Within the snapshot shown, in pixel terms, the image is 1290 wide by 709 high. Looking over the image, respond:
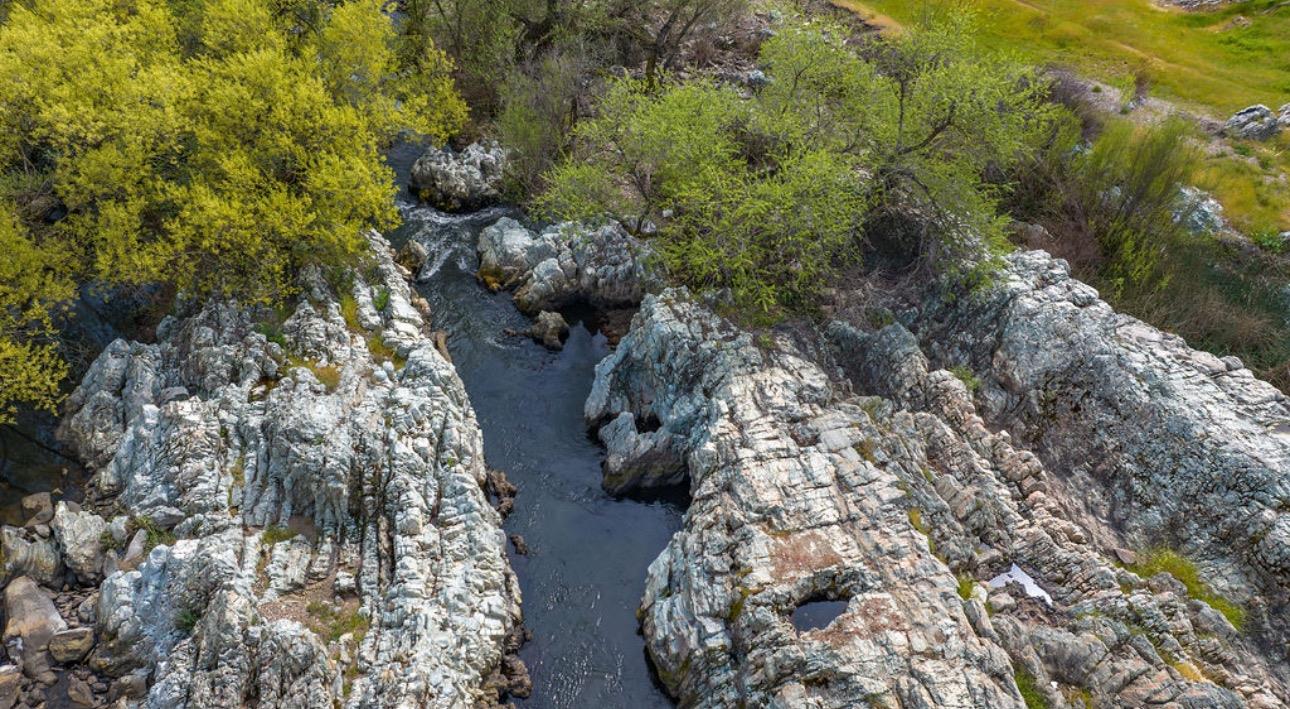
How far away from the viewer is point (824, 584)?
23641 mm

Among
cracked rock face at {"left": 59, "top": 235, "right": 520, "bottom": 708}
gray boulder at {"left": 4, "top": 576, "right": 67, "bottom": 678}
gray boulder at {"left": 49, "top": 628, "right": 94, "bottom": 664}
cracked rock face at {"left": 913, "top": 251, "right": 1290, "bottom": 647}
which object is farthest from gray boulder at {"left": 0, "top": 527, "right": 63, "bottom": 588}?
cracked rock face at {"left": 913, "top": 251, "right": 1290, "bottom": 647}

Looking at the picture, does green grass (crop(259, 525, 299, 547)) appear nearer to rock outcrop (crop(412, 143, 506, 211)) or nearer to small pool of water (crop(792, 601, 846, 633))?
small pool of water (crop(792, 601, 846, 633))

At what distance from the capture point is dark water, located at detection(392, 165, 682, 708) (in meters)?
24.6

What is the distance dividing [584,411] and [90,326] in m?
23.2

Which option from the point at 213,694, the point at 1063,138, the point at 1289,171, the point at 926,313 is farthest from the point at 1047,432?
the point at 213,694

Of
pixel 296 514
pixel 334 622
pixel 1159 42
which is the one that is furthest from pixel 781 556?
pixel 1159 42

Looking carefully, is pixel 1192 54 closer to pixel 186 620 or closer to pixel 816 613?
pixel 816 613

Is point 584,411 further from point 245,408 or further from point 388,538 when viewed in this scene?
point 245,408

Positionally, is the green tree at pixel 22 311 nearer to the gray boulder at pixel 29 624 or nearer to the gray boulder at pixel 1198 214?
the gray boulder at pixel 29 624

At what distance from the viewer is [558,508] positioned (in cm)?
2988

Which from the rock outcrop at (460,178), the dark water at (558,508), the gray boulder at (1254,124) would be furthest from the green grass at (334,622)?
the gray boulder at (1254,124)

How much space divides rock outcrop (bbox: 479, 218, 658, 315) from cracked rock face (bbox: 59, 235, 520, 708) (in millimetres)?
10273

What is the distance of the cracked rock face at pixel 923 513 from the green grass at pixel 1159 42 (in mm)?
27009

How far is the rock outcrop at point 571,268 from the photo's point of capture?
1578 inches
